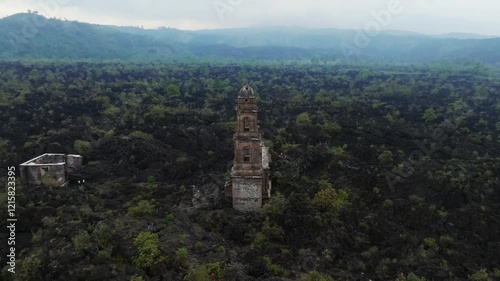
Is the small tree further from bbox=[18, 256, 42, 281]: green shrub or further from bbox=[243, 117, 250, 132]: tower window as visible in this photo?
bbox=[18, 256, 42, 281]: green shrub

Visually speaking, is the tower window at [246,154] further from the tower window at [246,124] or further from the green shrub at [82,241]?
the green shrub at [82,241]

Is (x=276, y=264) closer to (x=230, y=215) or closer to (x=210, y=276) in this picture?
(x=210, y=276)

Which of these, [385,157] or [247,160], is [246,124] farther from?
[385,157]

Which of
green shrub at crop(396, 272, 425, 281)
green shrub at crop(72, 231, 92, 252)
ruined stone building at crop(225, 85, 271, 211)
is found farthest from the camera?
ruined stone building at crop(225, 85, 271, 211)

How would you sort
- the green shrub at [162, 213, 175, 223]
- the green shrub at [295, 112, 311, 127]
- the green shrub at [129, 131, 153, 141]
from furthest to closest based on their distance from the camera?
1. the green shrub at [295, 112, 311, 127]
2. the green shrub at [129, 131, 153, 141]
3. the green shrub at [162, 213, 175, 223]

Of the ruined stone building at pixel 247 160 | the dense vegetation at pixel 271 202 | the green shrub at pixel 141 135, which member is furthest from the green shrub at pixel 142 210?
the green shrub at pixel 141 135

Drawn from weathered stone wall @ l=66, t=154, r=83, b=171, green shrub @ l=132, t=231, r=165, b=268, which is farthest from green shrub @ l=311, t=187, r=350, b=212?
weathered stone wall @ l=66, t=154, r=83, b=171

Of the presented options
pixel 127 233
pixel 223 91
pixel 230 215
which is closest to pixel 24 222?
pixel 127 233

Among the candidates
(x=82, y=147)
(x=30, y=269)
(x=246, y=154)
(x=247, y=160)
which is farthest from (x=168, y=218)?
(x=82, y=147)
